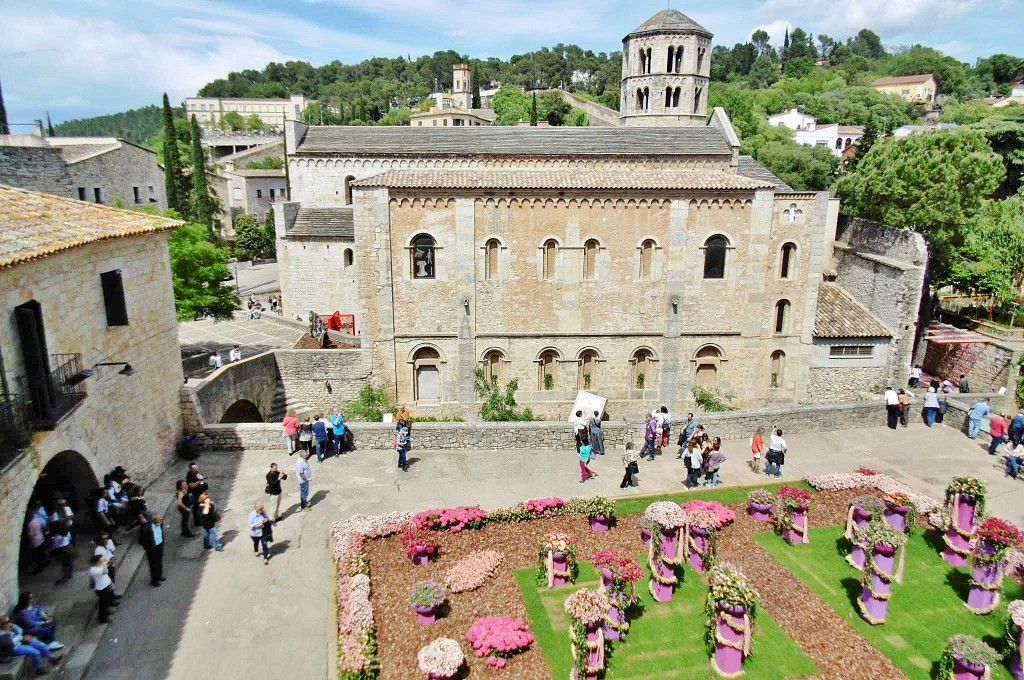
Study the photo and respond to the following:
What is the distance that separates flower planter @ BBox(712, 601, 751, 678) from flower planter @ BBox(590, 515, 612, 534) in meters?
4.46

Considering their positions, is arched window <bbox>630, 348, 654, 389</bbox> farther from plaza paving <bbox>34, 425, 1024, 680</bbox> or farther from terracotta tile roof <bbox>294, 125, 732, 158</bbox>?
terracotta tile roof <bbox>294, 125, 732, 158</bbox>

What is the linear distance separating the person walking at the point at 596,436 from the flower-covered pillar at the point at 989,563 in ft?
31.2

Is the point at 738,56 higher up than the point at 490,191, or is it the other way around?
the point at 738,56

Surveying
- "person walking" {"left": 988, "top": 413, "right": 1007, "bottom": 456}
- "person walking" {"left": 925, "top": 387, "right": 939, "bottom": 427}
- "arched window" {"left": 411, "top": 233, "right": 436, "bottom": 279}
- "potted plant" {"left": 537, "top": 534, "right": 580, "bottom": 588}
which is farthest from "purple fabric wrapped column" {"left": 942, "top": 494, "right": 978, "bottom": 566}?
"arched window" {"left": 411, "top": 233, "right": 436, "bottom": 279}

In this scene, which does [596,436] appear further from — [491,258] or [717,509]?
[491,258]

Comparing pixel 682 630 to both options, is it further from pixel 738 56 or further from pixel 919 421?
pixel 738 56

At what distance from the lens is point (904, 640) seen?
1202 centimetres

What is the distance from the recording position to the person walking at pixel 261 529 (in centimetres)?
1356

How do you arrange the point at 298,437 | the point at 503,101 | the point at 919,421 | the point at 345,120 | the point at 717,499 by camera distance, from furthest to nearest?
the point at 503,101, the point at 345,120, the point at 919,421, the point at 298,437, the point at 717,499

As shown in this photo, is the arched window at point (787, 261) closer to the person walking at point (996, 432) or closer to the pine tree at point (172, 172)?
the person walking at point (996, 432)

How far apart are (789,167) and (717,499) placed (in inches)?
2030

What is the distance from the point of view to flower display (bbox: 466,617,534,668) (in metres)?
11.2

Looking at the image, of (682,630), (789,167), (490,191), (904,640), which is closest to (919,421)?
(904,640)

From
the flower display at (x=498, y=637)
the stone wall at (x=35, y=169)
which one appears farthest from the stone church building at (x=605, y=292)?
the stone wall at (x=35, y=169)
